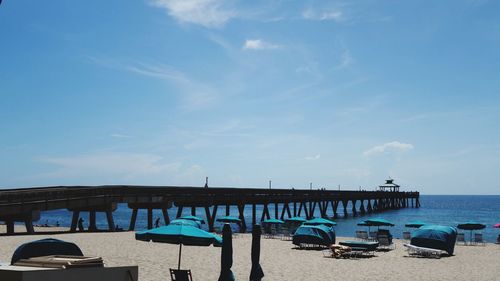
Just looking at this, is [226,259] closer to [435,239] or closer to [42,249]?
[42,249]

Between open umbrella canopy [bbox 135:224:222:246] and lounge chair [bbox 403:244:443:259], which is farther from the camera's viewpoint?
lounge chair [bbox 403:244:443:259]

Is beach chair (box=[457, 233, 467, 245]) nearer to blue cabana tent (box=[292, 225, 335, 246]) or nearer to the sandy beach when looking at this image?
the sandy beach

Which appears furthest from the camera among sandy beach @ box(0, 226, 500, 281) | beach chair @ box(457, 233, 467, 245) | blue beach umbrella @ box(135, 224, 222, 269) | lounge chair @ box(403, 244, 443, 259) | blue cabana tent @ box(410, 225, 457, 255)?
beach chair @ box(457, 233, 467, 245)

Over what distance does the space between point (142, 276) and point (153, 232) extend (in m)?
2.58

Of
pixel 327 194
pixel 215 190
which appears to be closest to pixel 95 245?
pixel 215 190

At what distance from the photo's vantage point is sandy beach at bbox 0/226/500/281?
1590 centimetres

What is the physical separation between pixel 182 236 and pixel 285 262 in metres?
8.48

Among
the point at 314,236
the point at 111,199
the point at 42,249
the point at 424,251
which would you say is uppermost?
the point at 111,199

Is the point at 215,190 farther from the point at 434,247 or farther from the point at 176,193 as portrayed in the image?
the point at 434,247

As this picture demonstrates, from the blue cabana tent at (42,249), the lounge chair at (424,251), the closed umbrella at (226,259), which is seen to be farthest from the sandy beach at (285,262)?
the blue cabana tent at (42,249)

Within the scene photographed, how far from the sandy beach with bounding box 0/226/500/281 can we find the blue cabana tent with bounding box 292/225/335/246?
559 mm

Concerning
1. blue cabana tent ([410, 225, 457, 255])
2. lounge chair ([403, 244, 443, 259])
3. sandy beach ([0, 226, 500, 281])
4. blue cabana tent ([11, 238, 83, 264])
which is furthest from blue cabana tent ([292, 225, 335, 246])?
blue cabana tent ([11, 238, 83, 264])

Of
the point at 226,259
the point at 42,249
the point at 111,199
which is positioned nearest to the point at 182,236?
the point at 226,259

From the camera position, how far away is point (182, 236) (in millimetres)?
11305
